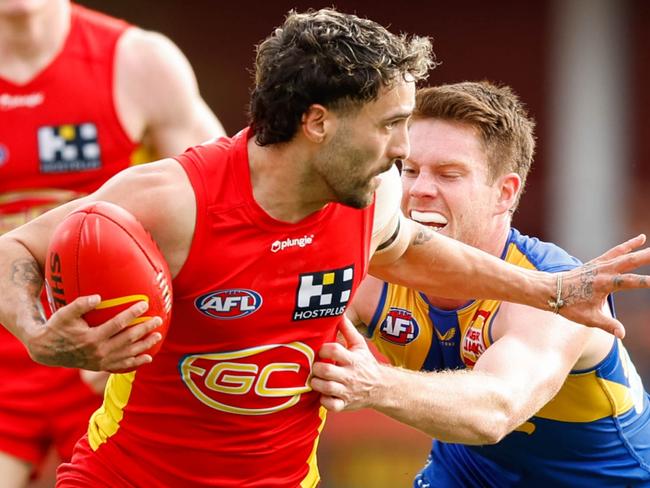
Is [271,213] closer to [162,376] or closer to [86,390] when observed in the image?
[162,376]

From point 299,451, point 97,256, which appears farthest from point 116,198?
point 299,451

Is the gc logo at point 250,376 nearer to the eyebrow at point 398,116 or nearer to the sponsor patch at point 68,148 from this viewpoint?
the eyebrow at point 398,116

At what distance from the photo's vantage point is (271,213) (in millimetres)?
3918

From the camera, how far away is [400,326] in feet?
16.5

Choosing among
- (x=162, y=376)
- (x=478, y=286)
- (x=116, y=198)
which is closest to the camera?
(x=116, y=198)

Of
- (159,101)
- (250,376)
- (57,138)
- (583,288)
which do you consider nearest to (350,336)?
(250,376)

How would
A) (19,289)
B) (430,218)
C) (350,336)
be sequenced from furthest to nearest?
(430,218), (350,336), (19,289)

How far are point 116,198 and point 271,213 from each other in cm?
50

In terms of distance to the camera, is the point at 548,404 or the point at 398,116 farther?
the point at 548,404

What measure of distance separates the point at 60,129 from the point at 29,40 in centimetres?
44

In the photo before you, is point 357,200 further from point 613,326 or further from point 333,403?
point 613,326

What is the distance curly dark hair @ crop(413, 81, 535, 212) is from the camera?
200 inches

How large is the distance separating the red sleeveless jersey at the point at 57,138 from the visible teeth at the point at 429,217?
1.30m

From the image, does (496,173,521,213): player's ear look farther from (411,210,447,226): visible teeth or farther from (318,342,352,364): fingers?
(318,342,352,364): fingers
